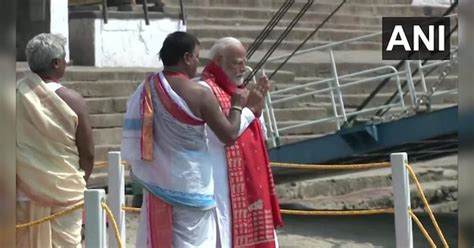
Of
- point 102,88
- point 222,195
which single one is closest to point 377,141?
point 102,88

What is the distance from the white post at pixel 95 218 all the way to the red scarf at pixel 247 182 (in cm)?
86

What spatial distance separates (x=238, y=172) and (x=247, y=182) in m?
0.07

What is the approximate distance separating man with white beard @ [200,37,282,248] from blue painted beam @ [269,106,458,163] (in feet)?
16.5

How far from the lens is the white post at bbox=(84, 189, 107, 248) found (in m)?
5.48

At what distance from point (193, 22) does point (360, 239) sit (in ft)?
21.8

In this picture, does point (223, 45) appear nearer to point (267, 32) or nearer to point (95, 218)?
point (95, 218)

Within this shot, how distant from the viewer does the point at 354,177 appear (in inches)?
511

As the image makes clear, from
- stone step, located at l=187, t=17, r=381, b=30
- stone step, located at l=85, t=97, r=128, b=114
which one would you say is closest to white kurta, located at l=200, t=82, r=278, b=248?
stone step, located at l=85, t=97, r=128, b=114

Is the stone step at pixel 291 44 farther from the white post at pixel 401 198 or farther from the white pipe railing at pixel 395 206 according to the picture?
the white post at pixel 401 198

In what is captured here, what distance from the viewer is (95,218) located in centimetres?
552

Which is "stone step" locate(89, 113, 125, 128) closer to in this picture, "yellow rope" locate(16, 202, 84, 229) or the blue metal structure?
the blue metal structure

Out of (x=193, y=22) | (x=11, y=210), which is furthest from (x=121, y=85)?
(x=11, y=210)

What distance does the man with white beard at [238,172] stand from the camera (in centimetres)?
617

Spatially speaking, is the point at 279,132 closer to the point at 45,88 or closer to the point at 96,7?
the point at 96,7
